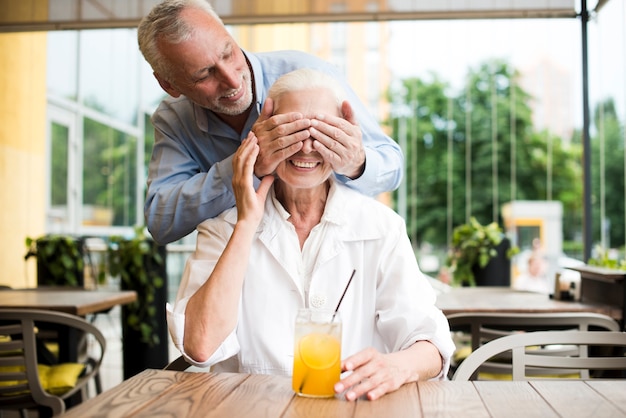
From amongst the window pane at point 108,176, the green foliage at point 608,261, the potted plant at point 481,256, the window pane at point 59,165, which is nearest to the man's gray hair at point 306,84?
the green foliage at point 608,261

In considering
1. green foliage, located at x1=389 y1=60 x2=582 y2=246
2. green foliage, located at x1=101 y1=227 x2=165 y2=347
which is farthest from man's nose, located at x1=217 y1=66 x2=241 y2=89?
green foliage, located at x1=389 y1=60 x2=582 y2=246

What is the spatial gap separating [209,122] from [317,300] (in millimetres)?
711

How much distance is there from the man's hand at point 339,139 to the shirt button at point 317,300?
320mm

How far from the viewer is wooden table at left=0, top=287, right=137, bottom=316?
313 centimetres

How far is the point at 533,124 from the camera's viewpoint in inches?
695

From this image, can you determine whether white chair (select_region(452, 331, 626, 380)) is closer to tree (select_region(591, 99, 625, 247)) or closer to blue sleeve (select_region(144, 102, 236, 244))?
blue sleeve (select_region(144, 102, 236, 244))

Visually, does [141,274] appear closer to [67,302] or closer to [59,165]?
[67,302]

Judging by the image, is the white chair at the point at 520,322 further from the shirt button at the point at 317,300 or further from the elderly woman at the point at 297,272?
the shirt button at the point at 317,300

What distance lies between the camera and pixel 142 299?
5.15m

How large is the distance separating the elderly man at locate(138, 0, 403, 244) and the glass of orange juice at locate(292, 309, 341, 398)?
0.48m

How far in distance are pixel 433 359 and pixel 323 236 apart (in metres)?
0.42

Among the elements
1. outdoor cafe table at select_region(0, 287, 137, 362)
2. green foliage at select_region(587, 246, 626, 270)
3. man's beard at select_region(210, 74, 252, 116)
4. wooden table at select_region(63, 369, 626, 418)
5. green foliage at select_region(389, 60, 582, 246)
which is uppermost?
green foliage at select_region(389, 60, 582, 246)

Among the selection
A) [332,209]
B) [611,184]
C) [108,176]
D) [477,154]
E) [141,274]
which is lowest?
[141,274]

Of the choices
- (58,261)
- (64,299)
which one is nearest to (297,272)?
(64,299)
